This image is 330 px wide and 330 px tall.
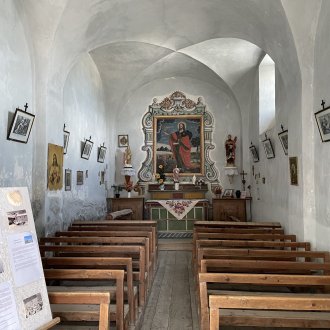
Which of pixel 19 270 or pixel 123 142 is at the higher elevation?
pixel 123 142

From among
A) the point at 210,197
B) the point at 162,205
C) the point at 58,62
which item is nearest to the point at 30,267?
the point at 58,62

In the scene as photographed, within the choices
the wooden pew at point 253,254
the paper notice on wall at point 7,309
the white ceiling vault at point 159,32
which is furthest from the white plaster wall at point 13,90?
the wooden pew at point 253,254

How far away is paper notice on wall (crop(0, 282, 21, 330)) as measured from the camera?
2145 millimetres

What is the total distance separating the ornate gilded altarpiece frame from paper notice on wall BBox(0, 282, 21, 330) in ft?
28.5

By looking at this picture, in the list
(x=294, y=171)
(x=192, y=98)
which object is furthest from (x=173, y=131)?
(x=294, y=171)

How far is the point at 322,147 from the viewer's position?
471cm

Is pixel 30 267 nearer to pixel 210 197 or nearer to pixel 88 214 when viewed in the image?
pixel 88 214

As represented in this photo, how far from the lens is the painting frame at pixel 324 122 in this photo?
4.38m

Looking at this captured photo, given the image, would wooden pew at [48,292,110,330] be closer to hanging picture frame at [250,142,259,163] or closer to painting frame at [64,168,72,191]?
painting frame at [64,168,72,191]

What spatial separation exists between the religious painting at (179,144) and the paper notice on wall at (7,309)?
874cm

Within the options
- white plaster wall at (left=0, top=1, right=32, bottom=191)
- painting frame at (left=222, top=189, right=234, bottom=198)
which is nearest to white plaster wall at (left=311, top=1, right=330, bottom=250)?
white plaster wall at (left=0, top=1, right=32, bottom=191)

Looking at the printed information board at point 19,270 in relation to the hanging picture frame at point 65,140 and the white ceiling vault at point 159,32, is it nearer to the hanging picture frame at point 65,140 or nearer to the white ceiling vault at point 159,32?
the white ceiling vault at point 159,32

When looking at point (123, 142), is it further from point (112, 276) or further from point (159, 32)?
point (112, 276)

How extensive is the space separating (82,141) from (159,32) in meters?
3.11
